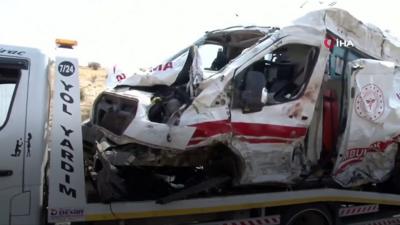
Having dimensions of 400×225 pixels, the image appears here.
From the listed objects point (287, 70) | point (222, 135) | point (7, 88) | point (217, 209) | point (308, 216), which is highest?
point (287, 70)

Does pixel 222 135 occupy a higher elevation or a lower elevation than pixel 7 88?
lower

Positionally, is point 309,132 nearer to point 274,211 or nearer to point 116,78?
point 274,211

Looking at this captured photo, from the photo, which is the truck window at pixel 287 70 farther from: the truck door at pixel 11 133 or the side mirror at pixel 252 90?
the truck door at pixel 11 133

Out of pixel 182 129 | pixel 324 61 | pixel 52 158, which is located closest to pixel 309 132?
pixel 324 61

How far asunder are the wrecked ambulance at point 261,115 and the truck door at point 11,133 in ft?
2.54

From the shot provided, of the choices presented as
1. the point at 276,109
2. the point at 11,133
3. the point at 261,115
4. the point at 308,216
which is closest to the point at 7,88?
the point at 11,133

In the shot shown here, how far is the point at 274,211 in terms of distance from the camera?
18.1 feet

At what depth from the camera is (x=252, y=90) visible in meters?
4.98

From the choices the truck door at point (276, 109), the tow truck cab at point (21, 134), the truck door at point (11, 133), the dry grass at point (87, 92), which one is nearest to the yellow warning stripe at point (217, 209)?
the truck door at point (276, 109)

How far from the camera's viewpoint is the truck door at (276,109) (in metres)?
4.99

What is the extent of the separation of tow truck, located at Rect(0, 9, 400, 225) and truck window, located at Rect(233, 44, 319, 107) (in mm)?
15

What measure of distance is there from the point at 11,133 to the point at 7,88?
38 centimetres

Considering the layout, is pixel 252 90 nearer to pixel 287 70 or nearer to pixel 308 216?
pixel 287 70

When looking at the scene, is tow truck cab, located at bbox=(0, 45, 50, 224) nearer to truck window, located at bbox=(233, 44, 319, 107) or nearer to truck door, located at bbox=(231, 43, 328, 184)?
truck door, located at bbox=(231, 43, 328, 184)
